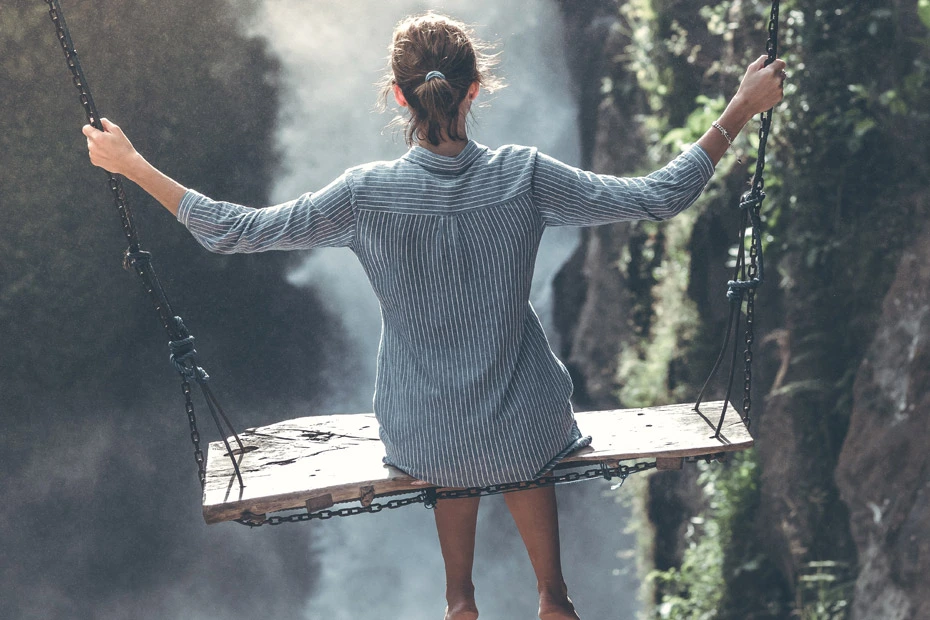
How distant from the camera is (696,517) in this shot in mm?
5414

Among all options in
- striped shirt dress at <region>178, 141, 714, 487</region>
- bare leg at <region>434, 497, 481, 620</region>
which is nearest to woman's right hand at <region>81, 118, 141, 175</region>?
striped shirt dress at <region>178, 141, 714, 487</region>

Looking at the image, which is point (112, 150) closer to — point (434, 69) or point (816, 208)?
point (434, 69)

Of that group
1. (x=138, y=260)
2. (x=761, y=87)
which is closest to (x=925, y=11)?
(x=761, y=87)

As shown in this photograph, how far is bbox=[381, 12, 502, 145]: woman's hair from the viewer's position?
63.2 inches

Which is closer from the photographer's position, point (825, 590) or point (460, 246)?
point (460, 246)

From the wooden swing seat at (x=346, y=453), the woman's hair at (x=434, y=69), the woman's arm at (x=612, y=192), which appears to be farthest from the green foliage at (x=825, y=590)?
the woman's hair at (x=434, y=69)

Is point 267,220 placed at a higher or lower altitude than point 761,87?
lower

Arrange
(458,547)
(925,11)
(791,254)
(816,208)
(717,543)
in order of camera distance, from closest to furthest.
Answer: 1. (458,547)
2. (925,11)
3. (816,208)
4. (791,254)
5. (717,543)

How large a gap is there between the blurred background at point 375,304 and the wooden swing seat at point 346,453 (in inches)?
90.5

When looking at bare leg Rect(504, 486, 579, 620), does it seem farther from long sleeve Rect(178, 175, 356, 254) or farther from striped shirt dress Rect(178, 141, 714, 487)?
long sleeve Rect(178, 175, 356, 254)

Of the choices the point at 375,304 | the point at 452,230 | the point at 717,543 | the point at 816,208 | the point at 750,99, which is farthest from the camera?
the point at 375,304

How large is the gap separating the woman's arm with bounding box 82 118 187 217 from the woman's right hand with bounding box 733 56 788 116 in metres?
1.03

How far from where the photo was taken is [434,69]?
162 centimetres

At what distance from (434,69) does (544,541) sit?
909 millimetres
